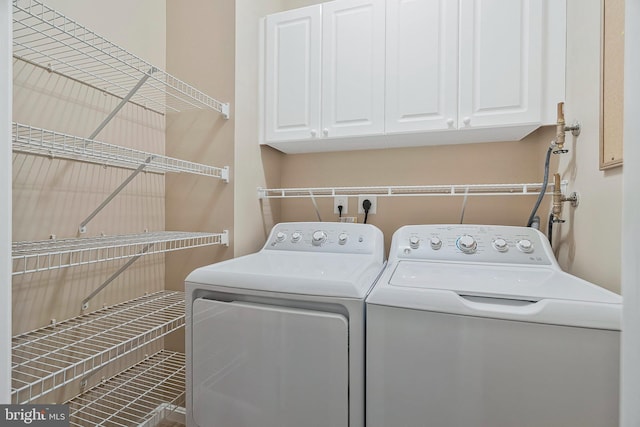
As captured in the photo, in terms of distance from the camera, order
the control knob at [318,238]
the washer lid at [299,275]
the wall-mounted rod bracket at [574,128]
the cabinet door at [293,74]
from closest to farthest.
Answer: the washer lid at [299,275] → the wall-mounted rod bracket at [574,128] → the control knob at [318,238] → the cabinet door at [293,74]

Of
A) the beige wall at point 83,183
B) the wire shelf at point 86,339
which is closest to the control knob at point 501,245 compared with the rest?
the wire shelf at point 86,339

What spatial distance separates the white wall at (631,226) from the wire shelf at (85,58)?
132 cm

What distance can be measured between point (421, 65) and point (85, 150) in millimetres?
1493

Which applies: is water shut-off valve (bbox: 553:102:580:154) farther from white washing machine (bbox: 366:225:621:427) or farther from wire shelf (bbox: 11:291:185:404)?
wire shelf (bbox: 11:291:185:404)

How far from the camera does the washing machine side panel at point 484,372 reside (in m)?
0.78

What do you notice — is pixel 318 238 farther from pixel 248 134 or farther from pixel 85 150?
pixel 85 150

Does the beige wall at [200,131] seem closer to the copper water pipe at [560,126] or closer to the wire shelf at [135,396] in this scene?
the wire shelf at [135,396]

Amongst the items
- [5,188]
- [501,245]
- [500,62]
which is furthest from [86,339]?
[500,62]

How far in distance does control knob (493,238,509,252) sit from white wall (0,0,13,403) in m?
1.60

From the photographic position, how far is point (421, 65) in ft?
5.17

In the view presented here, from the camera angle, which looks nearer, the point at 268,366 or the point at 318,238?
the point at 268,366

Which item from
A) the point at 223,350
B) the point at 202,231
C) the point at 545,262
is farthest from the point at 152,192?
the point at 545,262

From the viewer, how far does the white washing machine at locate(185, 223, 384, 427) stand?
98cm
